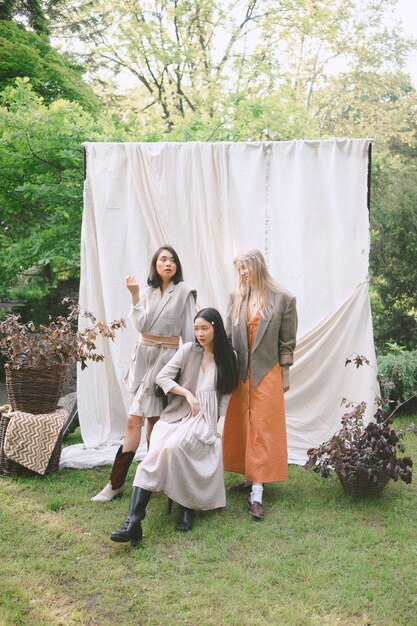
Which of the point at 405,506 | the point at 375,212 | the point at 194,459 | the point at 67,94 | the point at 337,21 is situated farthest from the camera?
the point at 337,21

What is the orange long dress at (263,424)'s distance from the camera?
341 cm

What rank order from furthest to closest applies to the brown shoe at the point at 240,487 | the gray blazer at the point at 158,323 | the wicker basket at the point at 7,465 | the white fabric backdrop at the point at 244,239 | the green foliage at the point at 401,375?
the green foliage at the point at 401,375 → the white fabric backdrop at the point at 244,239 → the wicker basket at the point at 7,465 → the brown shoe at the point at 240,487 → the gray blazer at the point at 158,323

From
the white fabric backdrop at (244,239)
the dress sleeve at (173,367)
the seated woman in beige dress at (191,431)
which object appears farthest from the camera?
the white fabric backdrop at (244,239)

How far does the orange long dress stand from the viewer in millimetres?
3414

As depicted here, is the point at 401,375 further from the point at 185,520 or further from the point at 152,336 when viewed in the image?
the point at 185,520

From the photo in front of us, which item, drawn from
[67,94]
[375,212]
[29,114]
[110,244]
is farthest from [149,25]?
[110,244]

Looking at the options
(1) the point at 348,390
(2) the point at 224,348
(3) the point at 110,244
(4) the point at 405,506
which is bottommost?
(4) the point at 405,506

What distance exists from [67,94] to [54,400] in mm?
5569

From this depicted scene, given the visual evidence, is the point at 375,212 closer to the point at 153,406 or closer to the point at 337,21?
the point at 153,406

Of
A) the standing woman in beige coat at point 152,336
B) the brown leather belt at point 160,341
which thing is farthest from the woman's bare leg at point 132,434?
the brown leather belt at point 160,341

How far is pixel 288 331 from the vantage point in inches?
137

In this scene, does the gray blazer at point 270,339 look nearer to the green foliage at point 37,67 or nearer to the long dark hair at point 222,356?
the long dark hair at point 222,356

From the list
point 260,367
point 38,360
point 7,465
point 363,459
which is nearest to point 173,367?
point 260,367

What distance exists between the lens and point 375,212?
7.36 m
